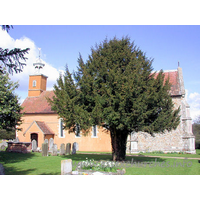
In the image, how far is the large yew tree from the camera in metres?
12.8

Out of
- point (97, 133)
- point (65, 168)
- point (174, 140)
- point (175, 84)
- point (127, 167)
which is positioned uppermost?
point (175, 84)

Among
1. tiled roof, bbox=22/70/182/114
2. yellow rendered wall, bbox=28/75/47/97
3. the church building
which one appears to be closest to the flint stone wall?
the church building

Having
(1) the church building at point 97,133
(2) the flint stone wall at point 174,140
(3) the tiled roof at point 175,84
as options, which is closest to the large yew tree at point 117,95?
(1) the church building at point 97,133

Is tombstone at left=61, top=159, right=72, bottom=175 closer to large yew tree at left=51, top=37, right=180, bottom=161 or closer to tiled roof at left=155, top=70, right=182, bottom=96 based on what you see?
large yew tree at left=51, top=37, right=180, bottom=161

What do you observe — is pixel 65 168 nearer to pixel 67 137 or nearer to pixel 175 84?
pixel 67 137

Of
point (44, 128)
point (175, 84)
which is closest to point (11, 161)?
point (44, 128)

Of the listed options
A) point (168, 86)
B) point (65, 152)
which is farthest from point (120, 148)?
point (65, 152)

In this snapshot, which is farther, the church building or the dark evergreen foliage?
the church building

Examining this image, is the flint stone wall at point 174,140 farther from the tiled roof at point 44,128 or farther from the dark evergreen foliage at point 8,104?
the dark evergreen foliage at point 8,104

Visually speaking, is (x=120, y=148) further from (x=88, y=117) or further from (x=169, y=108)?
(x=169, y=108)

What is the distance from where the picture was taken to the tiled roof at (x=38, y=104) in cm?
3250

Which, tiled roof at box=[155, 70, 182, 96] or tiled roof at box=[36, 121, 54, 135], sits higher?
tiled roof at box=[155, 70, 182, 96]

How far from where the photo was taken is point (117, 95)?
1273 centimetres

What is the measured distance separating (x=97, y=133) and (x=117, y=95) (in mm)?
17825
